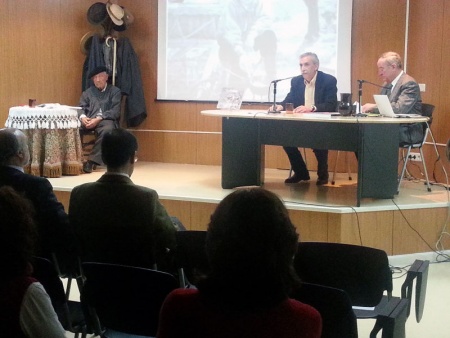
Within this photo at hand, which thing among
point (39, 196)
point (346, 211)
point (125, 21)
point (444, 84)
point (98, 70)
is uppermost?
point (125, 21)

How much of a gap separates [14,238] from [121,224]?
1.09 m

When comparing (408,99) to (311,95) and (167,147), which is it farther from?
(167,147)

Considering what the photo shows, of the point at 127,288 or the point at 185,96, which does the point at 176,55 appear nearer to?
the point at 185,96

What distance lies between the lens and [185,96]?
24.6 feet

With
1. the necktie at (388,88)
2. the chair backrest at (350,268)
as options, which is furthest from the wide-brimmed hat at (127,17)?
the chair backrest at (350,268)

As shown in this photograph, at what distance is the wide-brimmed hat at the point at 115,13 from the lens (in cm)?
715

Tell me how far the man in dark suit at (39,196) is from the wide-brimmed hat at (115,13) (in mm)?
4369

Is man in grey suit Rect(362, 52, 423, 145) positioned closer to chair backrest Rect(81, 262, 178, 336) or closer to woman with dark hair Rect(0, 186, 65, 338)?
chair backrest Rect(81, 262, 178, 336)

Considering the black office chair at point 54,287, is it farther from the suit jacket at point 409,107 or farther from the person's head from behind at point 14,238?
the suit jacket at point 409,107

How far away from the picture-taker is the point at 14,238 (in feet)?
5.82

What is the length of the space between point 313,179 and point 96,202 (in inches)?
149

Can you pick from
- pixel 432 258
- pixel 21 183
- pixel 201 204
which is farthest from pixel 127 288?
pixel 432 258

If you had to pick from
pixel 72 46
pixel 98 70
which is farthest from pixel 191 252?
pixel 72 46

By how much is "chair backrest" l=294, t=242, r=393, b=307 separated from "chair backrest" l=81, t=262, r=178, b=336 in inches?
23.9
